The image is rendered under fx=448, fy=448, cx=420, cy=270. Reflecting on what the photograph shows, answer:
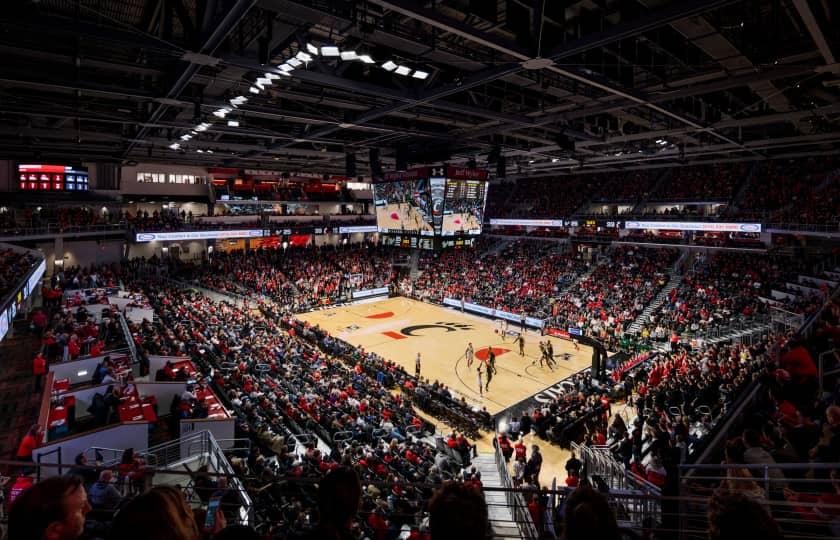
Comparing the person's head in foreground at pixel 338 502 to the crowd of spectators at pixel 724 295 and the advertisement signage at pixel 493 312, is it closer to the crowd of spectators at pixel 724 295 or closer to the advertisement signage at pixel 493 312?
the crowd of spectators at pixel 724 295

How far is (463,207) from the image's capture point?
2030 centimetres

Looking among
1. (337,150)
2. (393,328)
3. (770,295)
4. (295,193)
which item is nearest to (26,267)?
(337,150)

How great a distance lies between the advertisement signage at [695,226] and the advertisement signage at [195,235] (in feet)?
95.6

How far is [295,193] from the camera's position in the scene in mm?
45094

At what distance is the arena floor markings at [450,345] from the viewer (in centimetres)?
1986

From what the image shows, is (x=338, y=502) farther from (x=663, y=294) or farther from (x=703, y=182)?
(x=703, y=182)

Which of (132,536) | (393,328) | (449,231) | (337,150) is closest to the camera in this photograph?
(132,536)

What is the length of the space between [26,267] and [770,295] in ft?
108

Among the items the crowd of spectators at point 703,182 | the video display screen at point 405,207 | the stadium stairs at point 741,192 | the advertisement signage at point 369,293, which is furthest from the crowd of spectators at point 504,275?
the video display screen at point 405,207

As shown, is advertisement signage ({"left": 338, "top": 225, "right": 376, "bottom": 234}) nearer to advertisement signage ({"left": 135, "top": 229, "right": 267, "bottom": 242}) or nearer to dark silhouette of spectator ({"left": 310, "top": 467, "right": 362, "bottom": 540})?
advertisement signage ({"left": 135, "top": 229, "right": 267, "bottom": 242})

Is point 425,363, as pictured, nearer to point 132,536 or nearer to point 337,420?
point 337,420

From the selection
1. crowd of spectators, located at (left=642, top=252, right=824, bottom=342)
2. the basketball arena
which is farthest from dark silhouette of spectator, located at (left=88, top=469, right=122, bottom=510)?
crowd of spectators, located at (left=642, top=252, right=824, bottom=342)

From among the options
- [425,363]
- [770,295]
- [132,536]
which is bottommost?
[425,363]

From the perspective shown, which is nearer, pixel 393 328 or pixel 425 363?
pixel 425 363
